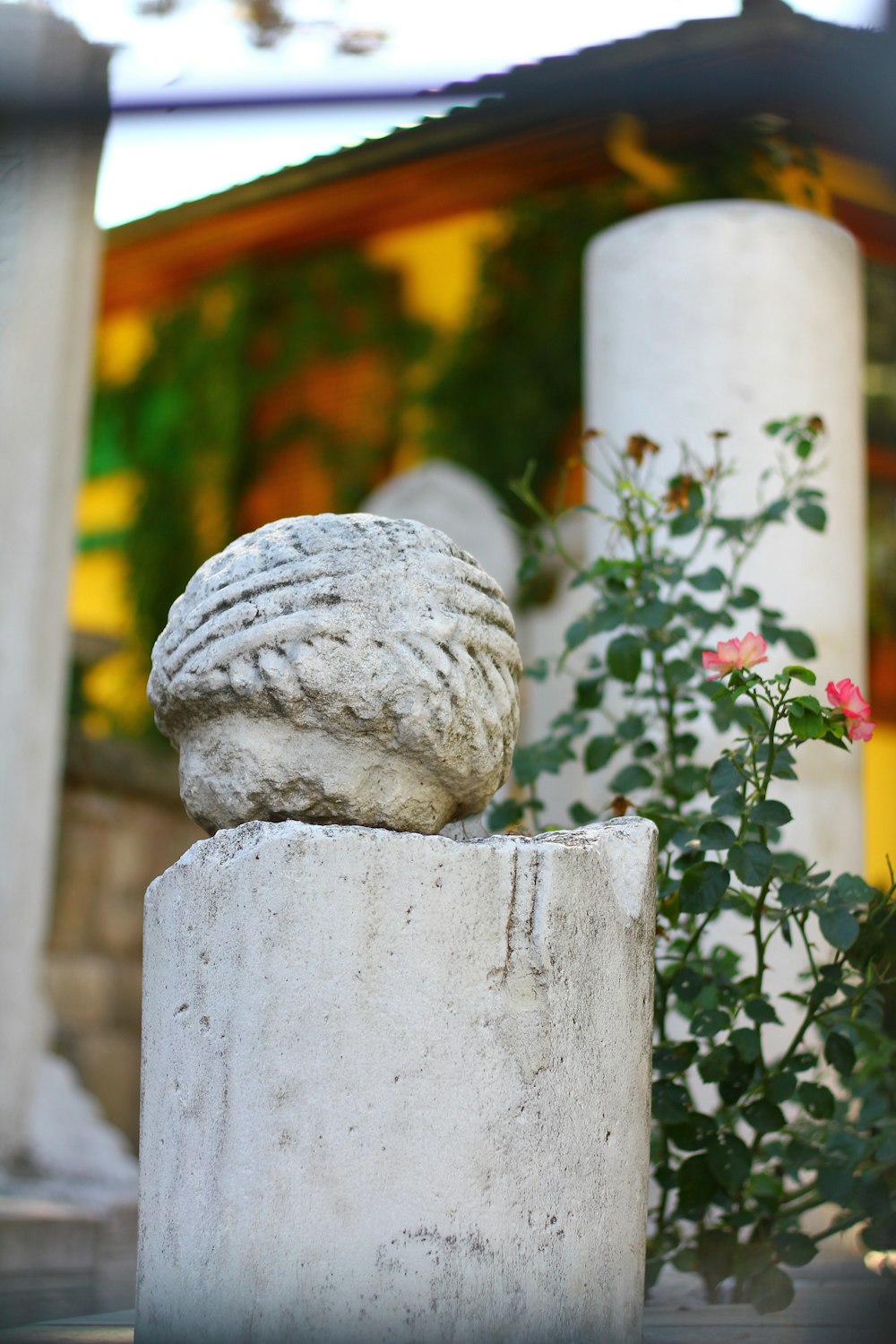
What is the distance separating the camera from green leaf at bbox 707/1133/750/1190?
2.74 metres

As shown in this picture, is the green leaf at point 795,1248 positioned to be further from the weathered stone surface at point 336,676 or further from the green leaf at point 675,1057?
the weathered stone surface at point 336,676

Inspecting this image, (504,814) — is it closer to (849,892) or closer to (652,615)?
(652,615)

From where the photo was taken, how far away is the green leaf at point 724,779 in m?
2.61

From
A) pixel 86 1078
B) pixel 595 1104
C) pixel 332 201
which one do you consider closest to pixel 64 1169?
pixel 86 1078

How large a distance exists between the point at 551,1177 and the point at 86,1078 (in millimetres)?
4564

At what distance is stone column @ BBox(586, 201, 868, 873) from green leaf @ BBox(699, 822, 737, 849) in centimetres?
129

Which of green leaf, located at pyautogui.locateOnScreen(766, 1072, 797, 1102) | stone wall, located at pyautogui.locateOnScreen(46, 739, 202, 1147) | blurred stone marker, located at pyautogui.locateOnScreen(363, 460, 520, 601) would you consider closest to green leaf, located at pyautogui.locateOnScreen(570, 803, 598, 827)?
green leaf, located at pyautogui.locateOnScreen(766, 1072, 797, 1102)

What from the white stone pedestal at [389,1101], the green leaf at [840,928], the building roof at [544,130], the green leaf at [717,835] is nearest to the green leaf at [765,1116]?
the green leaf at [840,928]

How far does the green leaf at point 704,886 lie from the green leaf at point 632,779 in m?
0.49

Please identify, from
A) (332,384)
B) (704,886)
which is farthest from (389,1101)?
(332,384)

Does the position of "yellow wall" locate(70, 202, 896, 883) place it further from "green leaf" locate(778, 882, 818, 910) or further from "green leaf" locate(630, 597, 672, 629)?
"green leaf" locate(778, 882, 818, 910)

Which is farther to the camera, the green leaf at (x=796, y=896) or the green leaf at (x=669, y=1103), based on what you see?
the green leaf at (x=669, y=1103)

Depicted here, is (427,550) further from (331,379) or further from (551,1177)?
(331,379)

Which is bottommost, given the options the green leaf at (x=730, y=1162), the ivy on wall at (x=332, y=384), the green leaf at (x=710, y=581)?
the green leaf at (x=730, y=1162)
